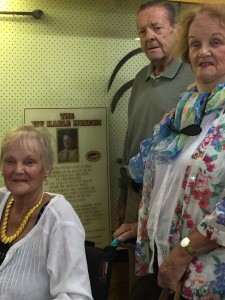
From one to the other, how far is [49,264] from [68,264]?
6cm

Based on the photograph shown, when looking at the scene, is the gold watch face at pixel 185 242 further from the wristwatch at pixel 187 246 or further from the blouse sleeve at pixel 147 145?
the blouse sleeve at pixel 147 145

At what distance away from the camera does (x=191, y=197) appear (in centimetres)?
110

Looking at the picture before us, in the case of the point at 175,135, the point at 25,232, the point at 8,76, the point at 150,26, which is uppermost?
the point at 150,26

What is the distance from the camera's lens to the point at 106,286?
47.6 inches

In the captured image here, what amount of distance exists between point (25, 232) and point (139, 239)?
36 cm

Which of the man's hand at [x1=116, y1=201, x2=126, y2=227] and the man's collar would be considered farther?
the man's hand at [x1=116, y1=201, x2=126, y2=227]

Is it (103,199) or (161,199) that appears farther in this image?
(103,199)

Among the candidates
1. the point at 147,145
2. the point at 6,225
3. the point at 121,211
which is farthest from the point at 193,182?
the point at 121,211

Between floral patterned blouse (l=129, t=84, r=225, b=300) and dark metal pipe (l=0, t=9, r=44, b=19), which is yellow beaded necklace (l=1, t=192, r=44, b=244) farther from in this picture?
dark metal pipe (l=0, t=9, r=44, b=19)

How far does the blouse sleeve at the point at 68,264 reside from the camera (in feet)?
3.68

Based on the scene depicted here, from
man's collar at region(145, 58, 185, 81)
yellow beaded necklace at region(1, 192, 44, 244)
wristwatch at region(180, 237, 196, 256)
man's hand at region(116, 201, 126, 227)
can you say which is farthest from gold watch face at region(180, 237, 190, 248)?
man's hand at region(116, 201, 126, 227)

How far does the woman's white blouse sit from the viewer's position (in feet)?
3.73

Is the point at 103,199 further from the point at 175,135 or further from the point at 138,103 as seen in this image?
the point at 175,135

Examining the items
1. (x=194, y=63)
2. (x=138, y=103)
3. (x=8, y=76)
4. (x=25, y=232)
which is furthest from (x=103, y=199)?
(x=194, y=63)
